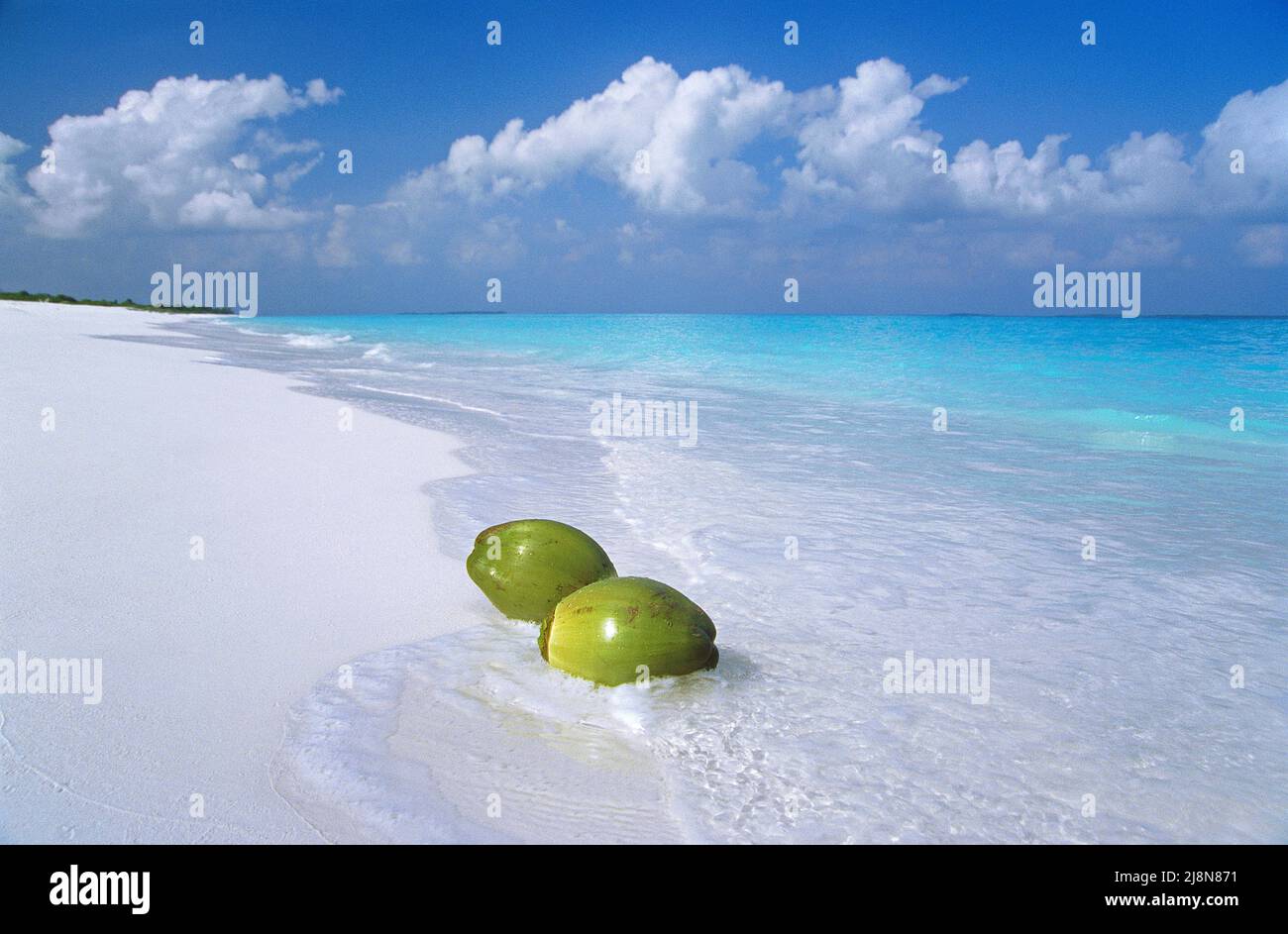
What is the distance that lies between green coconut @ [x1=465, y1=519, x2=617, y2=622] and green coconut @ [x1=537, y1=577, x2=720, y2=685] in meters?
0.35

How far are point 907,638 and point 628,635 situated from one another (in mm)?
1248

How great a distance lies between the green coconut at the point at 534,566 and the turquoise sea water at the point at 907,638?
6.9 inches

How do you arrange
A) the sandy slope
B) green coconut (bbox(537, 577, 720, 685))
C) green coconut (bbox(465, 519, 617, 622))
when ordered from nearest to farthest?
the sandy slope
green coconut (bbox(537, 577, 720, 685))
green coconut (bbox(465, 519, 617, 622))

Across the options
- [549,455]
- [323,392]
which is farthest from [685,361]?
[549,455]

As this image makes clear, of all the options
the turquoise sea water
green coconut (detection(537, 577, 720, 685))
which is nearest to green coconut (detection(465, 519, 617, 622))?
the turquoise sea water

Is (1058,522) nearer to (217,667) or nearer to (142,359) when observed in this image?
(217,667)

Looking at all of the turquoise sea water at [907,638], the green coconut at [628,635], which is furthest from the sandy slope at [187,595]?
the green coconut at [628,635]

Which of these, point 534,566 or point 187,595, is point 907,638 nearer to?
point 534,566

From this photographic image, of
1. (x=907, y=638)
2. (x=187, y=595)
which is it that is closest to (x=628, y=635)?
(x=907, y=638)

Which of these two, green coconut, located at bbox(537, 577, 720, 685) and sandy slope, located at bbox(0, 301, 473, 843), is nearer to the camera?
sandy slope, located at bbox(0, 301, 473, 843)

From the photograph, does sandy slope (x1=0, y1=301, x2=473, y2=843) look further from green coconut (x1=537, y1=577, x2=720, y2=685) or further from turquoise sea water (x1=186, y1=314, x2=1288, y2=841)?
green coconut (x1=537, y1=577, x2=720, y2=685)

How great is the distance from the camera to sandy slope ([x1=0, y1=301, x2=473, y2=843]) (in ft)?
6.59

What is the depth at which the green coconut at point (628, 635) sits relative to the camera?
254 centimetres
